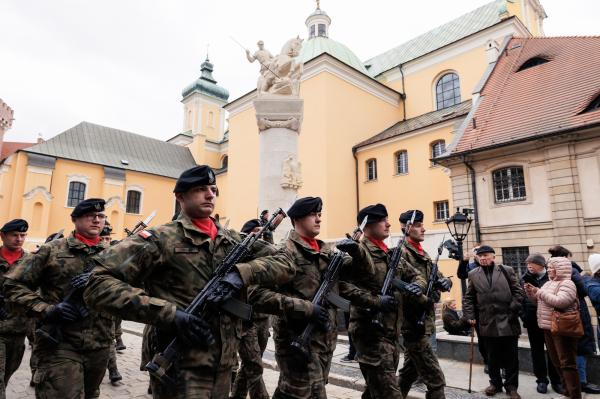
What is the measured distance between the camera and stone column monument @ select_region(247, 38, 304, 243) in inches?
391

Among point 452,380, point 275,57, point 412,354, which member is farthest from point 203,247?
point 275,57

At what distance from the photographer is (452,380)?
646 cm

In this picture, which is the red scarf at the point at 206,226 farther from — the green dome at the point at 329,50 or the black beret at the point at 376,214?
the green dome at the point at 329,50

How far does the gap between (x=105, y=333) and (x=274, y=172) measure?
669 cm

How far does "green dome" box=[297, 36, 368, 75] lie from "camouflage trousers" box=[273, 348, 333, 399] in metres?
28.0

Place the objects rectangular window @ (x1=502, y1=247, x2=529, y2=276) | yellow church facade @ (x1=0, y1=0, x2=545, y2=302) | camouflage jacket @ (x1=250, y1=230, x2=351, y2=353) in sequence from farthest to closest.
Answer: yellow church facade @ (x1=0, y1=0, x2=545, y2=302), rectangular window @ (x1=502, y1=247, x2=529, y2=276), camouflage jacket @ (x1=250, y1=230, x2=351, y2=353)

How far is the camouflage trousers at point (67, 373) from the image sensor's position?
3248 mm

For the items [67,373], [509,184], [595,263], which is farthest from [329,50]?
[67,373]

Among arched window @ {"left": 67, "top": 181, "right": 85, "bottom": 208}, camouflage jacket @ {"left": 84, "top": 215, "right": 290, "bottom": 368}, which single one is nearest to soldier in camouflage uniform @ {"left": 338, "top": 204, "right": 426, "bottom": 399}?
camouflage jacket @ {"left": 84, "top": 215, "right": 290, "bottom": 368}

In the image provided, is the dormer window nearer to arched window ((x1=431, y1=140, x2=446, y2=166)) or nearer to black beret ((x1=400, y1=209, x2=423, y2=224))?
arched window ((x1=431, y1=140, x2=446, y2=166))

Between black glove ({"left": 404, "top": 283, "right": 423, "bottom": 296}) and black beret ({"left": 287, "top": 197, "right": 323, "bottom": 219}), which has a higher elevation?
black beret ({"left": 287, "top": 197, "right": 323, "bottom": 219})

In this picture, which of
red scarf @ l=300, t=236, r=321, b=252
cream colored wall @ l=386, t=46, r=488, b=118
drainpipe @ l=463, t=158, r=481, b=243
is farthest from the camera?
cream colored wall @ l=386, t=46, r=488, b=118

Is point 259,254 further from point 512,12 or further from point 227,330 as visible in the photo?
point 512,12

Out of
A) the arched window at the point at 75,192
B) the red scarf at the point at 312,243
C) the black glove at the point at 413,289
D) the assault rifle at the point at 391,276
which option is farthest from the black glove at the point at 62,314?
the arched window at the point at 75,192
